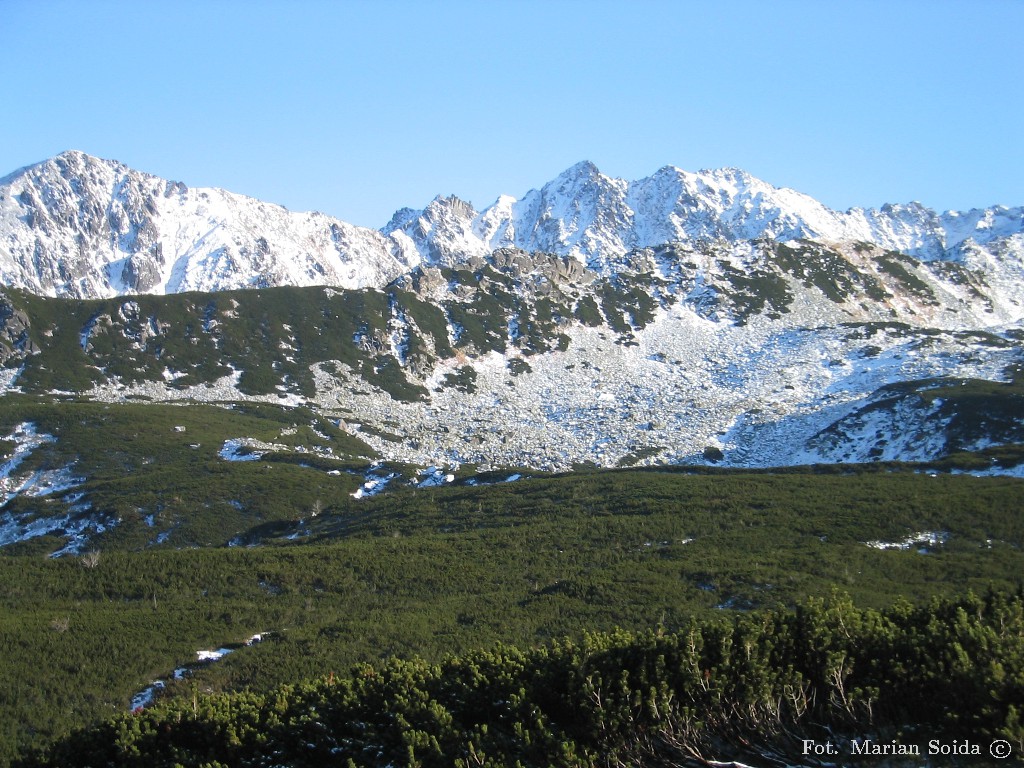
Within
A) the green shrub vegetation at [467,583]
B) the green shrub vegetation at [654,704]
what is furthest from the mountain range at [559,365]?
the green shrub vegetation at [654,704]

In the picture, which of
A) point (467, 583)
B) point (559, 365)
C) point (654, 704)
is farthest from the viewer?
point (559, 365)

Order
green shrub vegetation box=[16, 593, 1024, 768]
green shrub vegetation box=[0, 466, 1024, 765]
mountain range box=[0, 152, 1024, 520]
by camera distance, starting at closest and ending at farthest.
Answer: green shrub vegetation box=[16, 593, 1024, 768]
green shrub vegetation box=[0, 466, 1024, 765]
mountain range box=[0, 152, 1024, 520]

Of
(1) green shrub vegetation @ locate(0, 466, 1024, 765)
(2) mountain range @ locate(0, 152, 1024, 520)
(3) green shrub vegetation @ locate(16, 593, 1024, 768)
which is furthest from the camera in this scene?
(2) mountain range @ locate(0, 152, 1024, 520)

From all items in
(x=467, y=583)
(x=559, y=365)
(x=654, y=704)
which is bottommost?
(x=467, y=583)

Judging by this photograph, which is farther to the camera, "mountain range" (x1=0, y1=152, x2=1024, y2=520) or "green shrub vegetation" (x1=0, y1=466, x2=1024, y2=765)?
"mountain range" (x1=0, y1=152, x2=1024, y2=520)

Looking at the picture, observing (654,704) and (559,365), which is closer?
(654,704)

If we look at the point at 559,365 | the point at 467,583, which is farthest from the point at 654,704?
the point at 559,365

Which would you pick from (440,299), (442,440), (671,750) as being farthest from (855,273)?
(671,750)

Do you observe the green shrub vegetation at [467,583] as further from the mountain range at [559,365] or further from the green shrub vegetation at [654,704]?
the mountain range at [559,365]

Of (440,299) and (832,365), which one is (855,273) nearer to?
(832,365)

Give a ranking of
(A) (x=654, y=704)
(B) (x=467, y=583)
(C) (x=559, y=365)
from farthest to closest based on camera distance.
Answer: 1. (C) (x=559, y=365)
2. (B) (x=467, y=583)
3. (A) (x=654, y=704)

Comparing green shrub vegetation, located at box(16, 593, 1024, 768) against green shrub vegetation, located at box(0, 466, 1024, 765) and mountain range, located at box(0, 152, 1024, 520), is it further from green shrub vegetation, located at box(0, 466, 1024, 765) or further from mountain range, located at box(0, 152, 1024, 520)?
mountain range, located at box(0, 152, 1024, 520)

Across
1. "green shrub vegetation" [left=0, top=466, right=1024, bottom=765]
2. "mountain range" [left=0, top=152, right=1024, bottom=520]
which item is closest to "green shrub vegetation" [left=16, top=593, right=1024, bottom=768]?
"green shrub vegetation" [left=0, top=466, right=1024, bottom=765]

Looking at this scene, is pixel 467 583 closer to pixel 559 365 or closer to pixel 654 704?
pixel 654 704
